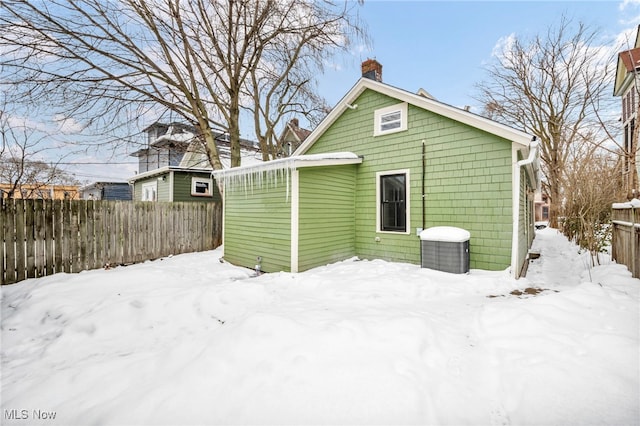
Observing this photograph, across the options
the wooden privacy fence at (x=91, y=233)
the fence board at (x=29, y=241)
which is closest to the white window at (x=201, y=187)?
the wooden privacy fence at (x=91, y=233)

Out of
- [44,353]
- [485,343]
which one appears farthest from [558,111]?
[44,353]

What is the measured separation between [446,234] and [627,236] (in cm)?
316

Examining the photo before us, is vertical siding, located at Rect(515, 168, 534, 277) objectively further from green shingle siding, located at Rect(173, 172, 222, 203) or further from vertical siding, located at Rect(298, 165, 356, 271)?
green shingle siding, located at Rect(173, 172, 222, 203)

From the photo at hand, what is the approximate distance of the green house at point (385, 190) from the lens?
5.55 metres

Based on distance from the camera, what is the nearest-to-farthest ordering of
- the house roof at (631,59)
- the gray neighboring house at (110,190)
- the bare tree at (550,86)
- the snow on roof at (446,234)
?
the house roof at (631,59), the snow on roof at (446,234), the bare tree at (550,86), the gray neighboring house at (110,190)

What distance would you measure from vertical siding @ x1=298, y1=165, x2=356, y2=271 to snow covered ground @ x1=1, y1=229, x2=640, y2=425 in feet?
5.61

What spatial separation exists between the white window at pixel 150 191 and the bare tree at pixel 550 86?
20.5 meters

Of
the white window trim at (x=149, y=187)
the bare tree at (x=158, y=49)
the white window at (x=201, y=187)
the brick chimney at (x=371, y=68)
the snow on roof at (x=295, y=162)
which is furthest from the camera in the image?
the white window trim at (x=149, y=187)

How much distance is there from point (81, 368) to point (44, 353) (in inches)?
31.1

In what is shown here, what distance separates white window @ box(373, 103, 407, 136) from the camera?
22.4 feet

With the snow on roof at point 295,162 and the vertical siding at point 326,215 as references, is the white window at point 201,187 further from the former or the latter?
the vertical siding at point 326,215

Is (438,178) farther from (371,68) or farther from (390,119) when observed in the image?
(371,68)

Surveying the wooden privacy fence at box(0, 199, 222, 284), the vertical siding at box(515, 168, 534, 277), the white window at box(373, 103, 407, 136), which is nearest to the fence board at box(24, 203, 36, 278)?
the wooden privacy fence at box(0, 199, 222, 284)

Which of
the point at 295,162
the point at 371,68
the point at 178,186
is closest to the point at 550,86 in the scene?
the point at 371,68
